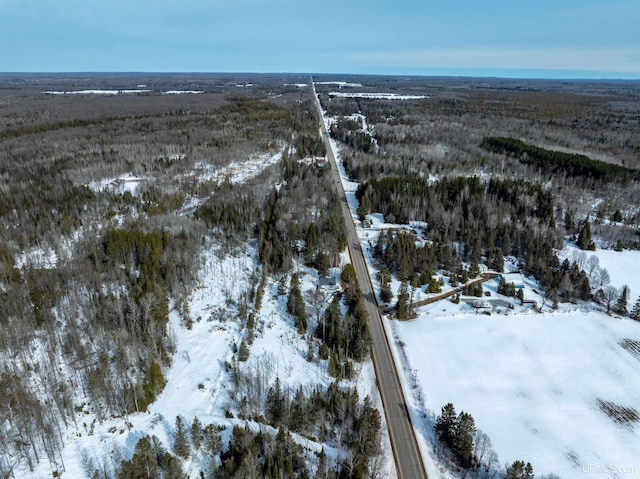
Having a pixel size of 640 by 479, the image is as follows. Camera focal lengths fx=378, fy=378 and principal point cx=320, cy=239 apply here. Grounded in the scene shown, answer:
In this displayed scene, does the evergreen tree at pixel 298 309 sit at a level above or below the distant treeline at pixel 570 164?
Answer: below

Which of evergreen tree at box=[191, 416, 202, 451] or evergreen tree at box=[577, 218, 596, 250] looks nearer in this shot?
evergreen tree at box=[191, 416, 202, 451]

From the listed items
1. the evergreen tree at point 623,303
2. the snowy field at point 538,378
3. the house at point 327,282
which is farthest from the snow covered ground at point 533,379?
the house at point 327,282

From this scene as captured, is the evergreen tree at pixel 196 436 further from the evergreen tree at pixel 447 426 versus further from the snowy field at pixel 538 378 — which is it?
the evergreen tree at pixel 447 426

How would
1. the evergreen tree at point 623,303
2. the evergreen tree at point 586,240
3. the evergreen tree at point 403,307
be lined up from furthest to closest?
the evergreen tree at point 586,240 < the evergreen tree at point 623,303 < the evergreen tree at point 403,307

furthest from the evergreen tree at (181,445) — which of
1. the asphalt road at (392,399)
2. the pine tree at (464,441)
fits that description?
the pine tree at (464,441)

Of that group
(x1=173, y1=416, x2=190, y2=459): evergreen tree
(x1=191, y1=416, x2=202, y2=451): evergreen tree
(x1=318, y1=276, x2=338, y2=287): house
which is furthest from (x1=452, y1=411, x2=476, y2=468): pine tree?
(x1=318, y1=276, x2=338, y2=287): house

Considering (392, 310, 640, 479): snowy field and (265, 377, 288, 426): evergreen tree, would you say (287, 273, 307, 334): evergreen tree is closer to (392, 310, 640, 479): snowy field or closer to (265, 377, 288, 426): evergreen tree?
(392, 310, 640, 479): snowy field

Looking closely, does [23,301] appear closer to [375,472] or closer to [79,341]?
[79,341]

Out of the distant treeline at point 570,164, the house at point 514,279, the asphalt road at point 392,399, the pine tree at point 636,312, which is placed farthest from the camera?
the distant treeline at point 570,164

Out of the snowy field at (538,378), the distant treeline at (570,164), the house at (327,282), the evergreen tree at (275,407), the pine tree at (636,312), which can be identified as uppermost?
the distant treeline at (570,164)

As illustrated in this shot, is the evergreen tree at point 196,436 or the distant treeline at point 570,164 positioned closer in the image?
the evergreen tree at point 196,436
